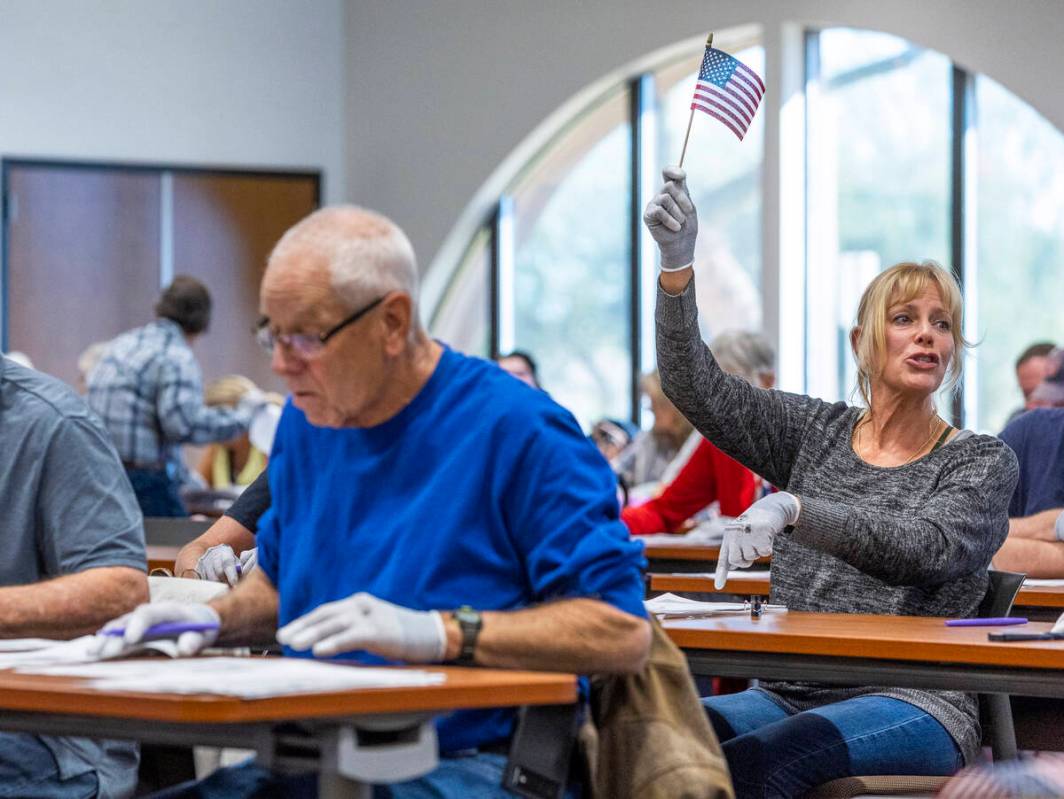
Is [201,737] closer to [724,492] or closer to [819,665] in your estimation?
[819,665]

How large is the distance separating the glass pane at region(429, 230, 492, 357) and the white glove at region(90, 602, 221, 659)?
8.31m

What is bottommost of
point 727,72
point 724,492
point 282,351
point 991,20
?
point 724,492

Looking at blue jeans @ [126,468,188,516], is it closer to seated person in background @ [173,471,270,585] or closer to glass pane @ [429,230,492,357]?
seated person in background @ [173,471,270,585]

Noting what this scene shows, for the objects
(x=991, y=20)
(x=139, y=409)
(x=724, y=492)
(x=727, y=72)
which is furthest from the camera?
(x=991, y=20)

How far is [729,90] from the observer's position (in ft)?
11.4

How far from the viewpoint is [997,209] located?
7.86m

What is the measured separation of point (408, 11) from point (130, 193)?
1.94 metres

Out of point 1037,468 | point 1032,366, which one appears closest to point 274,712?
point 1037,468

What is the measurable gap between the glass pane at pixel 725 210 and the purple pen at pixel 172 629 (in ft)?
22.7

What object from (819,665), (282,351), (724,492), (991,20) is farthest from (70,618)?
(991,20)

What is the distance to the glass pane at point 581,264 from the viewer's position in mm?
9523

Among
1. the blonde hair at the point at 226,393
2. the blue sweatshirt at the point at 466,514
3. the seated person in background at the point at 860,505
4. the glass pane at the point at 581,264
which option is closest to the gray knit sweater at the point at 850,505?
the seated person in background at the point at 860,505

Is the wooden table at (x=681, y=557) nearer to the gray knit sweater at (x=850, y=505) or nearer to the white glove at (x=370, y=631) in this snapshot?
the gray knit sweater at (x=850, y=505)

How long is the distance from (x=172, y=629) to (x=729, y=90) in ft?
6.74
